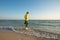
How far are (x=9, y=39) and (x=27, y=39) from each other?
37.1 inches

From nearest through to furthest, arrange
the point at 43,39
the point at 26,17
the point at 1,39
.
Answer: the point at 1,39 < the point at 43,39 < the point at 26,17

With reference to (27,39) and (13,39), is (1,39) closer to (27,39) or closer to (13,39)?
(13,39)

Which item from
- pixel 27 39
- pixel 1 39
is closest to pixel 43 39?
pixel 27 39

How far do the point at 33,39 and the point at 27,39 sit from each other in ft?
1.09

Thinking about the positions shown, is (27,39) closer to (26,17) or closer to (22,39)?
(22,39)

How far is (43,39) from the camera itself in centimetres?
870

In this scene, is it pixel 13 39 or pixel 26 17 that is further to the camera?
pixel 26 17

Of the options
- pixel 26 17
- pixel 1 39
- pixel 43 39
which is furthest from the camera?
pixel 26 17

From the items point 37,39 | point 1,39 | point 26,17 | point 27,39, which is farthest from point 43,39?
point 26,17

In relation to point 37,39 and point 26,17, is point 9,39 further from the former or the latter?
point 26,17

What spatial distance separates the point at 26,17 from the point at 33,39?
5634 millimetres

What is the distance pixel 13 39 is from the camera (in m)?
8.24

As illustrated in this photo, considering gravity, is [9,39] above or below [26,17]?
below

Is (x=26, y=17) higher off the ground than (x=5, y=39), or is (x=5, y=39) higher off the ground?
(x=26, y=17)
